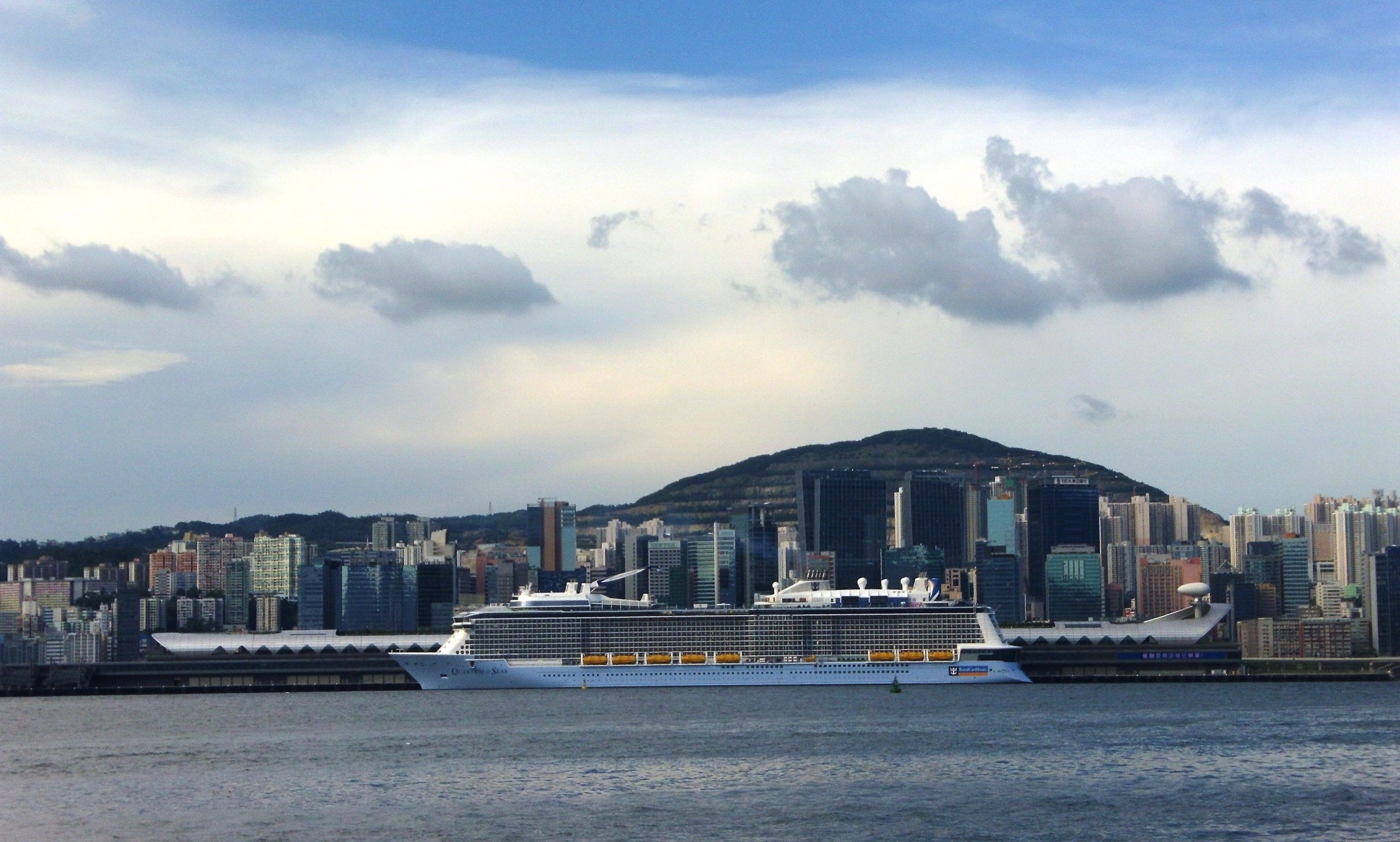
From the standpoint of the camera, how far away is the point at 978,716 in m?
51.5

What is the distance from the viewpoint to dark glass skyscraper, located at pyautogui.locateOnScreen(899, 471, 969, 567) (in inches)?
6363

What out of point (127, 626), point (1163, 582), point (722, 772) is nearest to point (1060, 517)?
point (1163, 582)

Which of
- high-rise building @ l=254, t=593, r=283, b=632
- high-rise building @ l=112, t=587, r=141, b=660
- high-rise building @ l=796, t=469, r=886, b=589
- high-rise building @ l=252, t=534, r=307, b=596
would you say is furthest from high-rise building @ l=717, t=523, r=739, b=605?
high-rise building @ l=112, t=587, r=141, b=660

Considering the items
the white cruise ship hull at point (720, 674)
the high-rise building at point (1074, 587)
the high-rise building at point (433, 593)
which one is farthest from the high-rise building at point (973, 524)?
the white cruise ship hull at point (720, 674)

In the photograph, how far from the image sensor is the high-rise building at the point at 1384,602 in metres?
108

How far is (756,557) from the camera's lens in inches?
5512

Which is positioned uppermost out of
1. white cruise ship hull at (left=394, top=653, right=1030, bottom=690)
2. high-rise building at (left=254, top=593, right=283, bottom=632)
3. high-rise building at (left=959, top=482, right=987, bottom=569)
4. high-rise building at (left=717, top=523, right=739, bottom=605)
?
high-rise building at (left=959, top=482, right=987, bottom=569)

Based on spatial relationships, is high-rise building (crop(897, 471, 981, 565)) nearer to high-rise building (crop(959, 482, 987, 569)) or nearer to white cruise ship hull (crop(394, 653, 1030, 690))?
high-rise building (crop(959, 482, 987, 569))

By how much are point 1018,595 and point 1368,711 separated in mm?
74332

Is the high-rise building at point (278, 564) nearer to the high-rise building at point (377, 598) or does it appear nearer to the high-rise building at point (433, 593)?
the high-rise building at point (377, 598)

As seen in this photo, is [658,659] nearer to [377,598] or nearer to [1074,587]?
[377,598]

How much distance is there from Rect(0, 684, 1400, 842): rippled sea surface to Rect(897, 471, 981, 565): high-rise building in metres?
101

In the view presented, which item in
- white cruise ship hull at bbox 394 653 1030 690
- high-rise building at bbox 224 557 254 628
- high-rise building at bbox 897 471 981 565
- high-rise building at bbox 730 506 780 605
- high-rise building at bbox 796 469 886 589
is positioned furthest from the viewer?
high-rise building at bbox 897 471 981 565

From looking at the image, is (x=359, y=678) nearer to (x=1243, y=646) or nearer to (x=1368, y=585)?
(x=1243, y=646)
